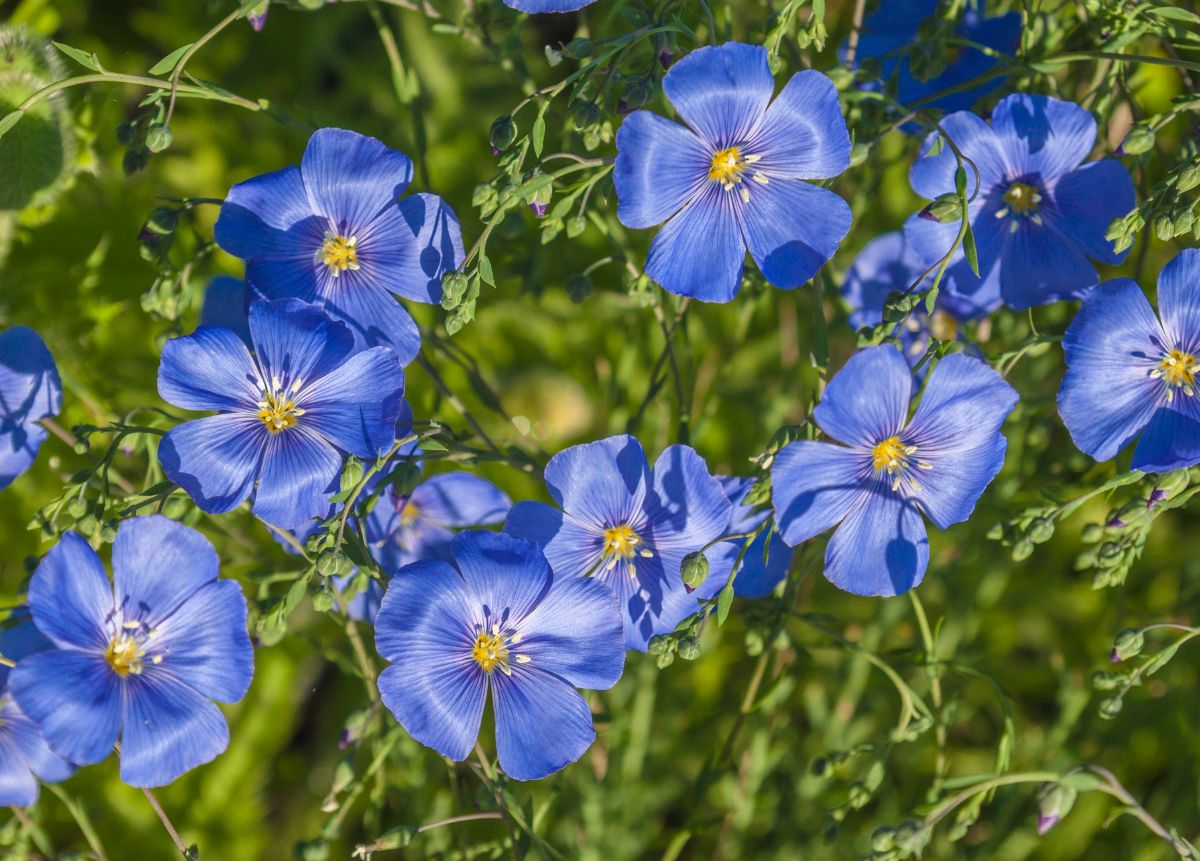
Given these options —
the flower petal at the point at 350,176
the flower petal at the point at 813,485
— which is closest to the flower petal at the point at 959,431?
the flower petal at the point at 813,485

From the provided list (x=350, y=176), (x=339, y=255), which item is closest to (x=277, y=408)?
(x=339, y=255)

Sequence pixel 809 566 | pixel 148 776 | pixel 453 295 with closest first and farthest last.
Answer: pixel 453 295, pixel 148 776, pixel 809 566

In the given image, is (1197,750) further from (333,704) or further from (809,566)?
(333,704)

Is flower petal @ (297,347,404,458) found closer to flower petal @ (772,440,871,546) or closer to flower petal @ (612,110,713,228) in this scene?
flower petal @ (612,110,713,228)

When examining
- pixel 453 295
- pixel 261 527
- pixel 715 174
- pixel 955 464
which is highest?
pixel 715 174

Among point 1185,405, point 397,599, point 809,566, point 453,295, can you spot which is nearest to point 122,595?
point 397,599

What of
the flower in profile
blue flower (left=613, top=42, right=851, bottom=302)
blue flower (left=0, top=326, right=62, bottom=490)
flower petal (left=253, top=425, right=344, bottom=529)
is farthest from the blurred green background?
flower petal (left=253, top=425, right=344, bottom=529)
